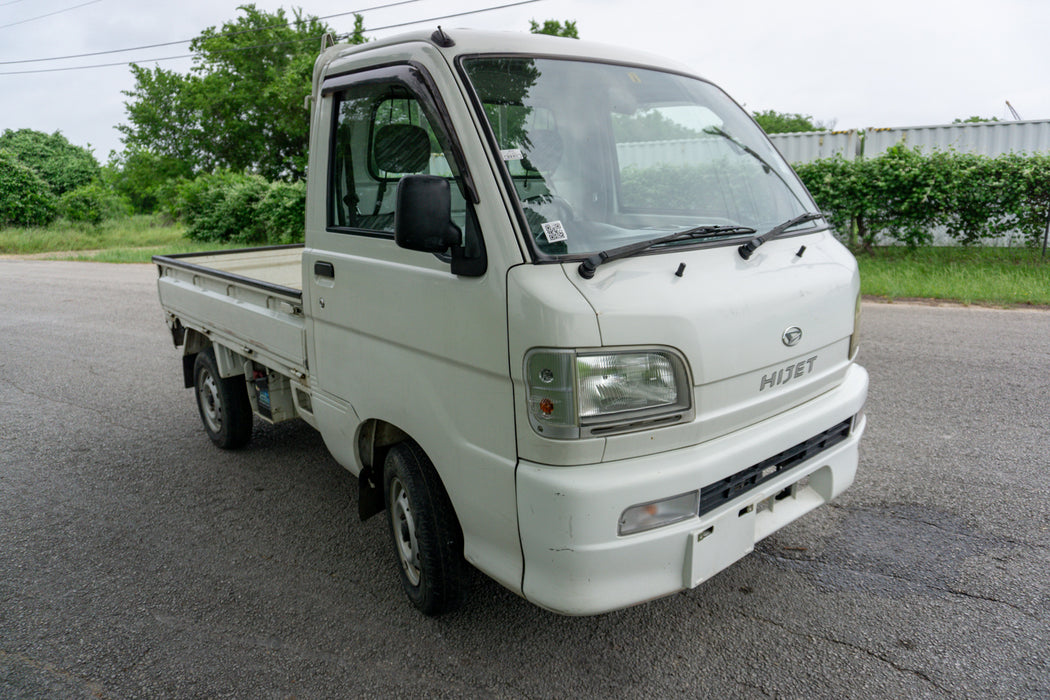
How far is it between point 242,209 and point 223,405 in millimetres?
17325

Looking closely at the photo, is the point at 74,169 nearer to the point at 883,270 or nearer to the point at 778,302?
the point at 883,270

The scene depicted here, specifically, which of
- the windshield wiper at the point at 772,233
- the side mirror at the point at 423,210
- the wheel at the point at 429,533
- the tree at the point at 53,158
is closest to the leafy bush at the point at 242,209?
the wheel at the point at 429,533

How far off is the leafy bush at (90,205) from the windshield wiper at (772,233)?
33.3 meters

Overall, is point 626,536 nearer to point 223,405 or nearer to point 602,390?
point 602,390

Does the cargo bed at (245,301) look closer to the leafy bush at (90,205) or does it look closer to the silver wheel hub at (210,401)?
the silver wheel hub at (210,401)

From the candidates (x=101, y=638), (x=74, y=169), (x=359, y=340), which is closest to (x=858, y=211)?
(x=359, y=340)

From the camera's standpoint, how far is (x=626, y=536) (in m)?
2.35

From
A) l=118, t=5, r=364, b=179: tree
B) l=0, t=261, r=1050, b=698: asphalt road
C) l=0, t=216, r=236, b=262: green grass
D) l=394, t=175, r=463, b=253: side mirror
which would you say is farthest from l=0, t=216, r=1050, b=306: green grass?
l=118, t=5, r=364, b=179: tree

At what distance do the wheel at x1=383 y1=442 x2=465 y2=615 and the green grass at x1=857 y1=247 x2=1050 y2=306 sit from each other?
8.15 meters

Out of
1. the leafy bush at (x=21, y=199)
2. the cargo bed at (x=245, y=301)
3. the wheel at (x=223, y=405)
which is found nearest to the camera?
the cargo bed at (x=245, y=301)

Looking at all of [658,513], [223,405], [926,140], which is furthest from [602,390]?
[926,140]

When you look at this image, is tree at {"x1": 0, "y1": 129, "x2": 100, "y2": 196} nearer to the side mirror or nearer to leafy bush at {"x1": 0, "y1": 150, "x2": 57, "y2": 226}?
leafy bush at {"x1": 0, "y1": 150, "x2": 57, "y2": 226}

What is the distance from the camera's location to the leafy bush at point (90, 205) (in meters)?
30.9

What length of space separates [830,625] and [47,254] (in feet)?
92.9
